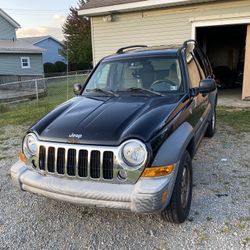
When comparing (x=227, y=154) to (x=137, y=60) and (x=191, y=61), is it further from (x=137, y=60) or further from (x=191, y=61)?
(x=137, y=60)

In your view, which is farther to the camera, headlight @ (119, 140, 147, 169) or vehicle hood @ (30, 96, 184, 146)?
vehicle hood @ (30, 96, 184, 146)

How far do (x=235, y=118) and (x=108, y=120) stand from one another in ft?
18.5

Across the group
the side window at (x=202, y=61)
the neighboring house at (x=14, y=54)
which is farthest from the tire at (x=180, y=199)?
the neighboring house at (x=14, y=54)

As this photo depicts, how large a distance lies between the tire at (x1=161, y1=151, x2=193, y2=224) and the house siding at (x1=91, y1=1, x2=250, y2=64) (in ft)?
24.1

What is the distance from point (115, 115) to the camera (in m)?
Result: 3.10

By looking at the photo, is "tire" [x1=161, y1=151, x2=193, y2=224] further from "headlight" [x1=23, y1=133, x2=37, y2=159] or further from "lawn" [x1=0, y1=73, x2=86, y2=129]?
"lawn" [x1=0, y1=73, x2=86, y2=129]

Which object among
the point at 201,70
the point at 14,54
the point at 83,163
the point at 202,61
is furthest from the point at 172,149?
the point at 14,54

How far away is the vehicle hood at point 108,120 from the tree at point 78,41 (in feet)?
117

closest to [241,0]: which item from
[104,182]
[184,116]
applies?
[184,116]

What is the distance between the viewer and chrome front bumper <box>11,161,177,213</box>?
2551mm

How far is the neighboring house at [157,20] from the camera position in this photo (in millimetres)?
9094

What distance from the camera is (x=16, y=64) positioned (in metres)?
25.4

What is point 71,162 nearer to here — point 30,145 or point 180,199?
point 30,145

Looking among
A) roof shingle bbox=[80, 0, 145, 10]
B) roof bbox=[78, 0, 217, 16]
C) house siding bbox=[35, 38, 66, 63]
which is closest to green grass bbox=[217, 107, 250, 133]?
roof bbox=[78, 0, 217, 16]
